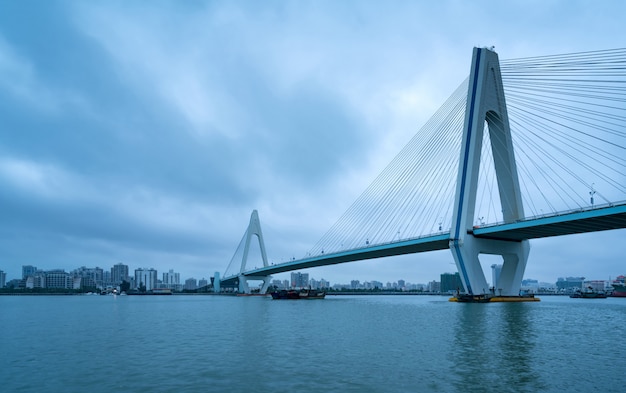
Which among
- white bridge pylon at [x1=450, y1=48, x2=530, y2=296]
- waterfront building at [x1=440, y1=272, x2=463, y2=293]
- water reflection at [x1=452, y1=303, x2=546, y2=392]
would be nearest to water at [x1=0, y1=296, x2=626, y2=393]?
water reflection at [x1=452, y1=303, x2=546, y2=392]

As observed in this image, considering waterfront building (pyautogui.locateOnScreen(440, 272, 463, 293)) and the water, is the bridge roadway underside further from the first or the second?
waterfront building (pyautogui.locateOnScreen(440, 272, 463, 293))

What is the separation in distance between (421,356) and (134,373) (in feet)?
29.1

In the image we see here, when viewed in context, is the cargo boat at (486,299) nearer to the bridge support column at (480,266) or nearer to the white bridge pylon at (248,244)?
the bridge support column at (480,266)

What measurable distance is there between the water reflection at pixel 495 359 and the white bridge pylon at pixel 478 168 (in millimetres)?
22137

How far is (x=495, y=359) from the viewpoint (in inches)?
571

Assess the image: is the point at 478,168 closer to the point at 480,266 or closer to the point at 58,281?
the point at 480,266

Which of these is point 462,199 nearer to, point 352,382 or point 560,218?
point 560,218

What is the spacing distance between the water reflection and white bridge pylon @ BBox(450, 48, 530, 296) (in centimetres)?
2214

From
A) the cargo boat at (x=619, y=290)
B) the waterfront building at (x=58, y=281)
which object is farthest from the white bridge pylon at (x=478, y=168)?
the waterfront building at (x=58, y=281)

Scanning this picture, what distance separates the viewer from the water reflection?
11.3 meters

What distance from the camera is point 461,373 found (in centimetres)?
1252

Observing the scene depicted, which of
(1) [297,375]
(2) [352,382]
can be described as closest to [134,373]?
(1) [297,375]

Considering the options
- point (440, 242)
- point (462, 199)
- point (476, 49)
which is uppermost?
point (476, 49)

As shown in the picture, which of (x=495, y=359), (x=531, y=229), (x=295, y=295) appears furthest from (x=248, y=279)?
(x=495, y=359)
